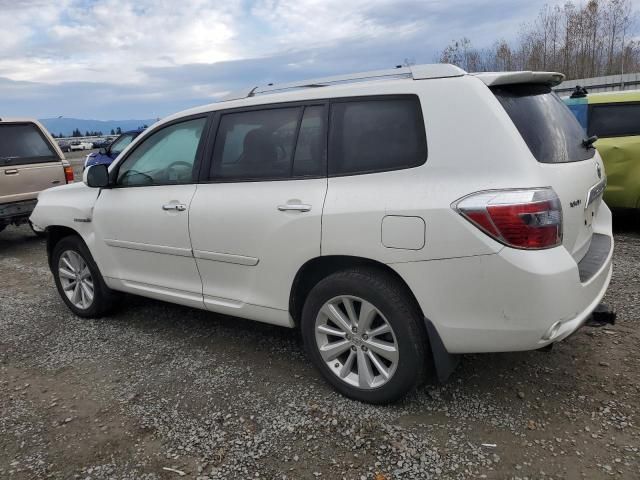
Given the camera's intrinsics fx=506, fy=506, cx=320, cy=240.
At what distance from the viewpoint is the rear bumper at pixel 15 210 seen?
740 cm

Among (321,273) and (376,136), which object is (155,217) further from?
(376,136)

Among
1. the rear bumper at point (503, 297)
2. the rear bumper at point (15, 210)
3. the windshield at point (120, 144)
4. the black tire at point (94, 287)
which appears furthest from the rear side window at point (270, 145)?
the windshield at point (120, 144)

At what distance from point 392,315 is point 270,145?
4.51ft

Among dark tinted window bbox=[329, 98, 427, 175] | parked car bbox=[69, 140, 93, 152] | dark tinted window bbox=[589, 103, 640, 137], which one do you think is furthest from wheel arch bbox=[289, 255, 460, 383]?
parked car bbox=[69, 140, 93, 152]

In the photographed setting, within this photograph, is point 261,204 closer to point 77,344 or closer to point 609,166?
point 77,344

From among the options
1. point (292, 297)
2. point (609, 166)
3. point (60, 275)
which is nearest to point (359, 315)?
point (292, 297)

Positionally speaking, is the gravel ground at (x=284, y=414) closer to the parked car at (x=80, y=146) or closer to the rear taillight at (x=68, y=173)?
the rear taillight at (x=68, y=173)

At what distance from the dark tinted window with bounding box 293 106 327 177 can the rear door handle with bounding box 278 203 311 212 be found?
0.67 feet

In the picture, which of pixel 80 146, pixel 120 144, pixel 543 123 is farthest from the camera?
pixel 80 146

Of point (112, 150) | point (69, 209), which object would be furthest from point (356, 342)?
point (112, 150)

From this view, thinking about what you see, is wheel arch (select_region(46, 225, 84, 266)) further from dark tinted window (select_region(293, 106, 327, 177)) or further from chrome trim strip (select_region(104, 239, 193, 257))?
dark tinted window (select_region(293, 106, 327, 177))

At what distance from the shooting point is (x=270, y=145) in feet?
10.8

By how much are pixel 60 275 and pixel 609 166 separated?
6267 mm

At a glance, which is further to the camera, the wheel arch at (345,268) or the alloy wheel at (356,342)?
the alloy wheel at (356,342)
